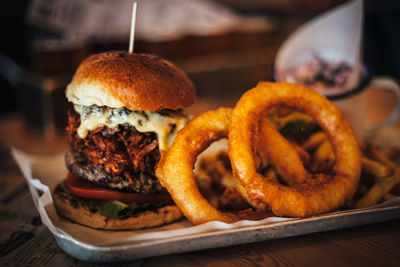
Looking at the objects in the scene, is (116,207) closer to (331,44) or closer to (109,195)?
(109,195)

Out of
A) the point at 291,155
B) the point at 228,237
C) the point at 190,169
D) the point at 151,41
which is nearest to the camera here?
the point at 228,237

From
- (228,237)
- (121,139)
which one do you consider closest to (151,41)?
(121,139)

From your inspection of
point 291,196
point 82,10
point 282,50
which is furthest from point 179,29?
point 291,196

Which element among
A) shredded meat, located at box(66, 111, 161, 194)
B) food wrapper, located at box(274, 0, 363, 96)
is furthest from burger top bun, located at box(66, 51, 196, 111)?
food wrapper, located at box(274, 0, 363, 96)

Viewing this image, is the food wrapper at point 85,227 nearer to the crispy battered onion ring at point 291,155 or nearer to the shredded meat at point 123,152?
the crispy battered onion ring at point 291,155

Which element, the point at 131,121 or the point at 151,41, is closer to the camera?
the point at 131,121

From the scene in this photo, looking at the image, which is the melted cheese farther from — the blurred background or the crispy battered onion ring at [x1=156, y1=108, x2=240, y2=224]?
the blurred background

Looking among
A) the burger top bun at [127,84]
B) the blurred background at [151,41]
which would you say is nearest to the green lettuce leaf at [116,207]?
the burger top bun at [127,84]
